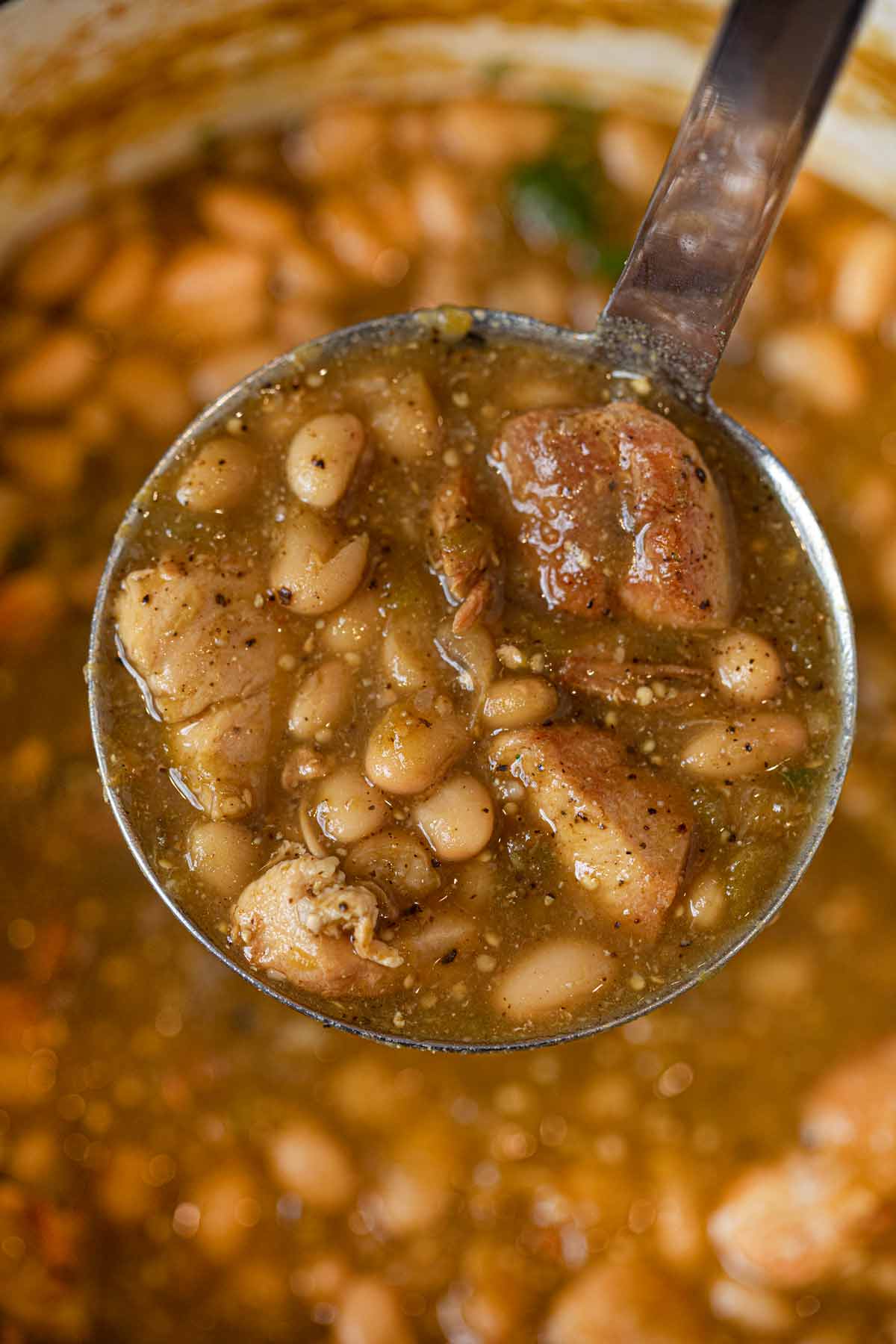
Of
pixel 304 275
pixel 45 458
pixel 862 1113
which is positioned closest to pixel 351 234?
pixel 304 275

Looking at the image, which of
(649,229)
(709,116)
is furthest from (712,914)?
Answer: (709,116)

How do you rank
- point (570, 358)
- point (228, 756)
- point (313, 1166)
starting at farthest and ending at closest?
point (313, 1166) < point (570, 358) < point (228, 756)

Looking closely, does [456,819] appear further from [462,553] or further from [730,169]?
[730,169]

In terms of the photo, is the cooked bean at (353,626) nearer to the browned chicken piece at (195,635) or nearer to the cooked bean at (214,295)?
the browned chicken piece at (195,635)

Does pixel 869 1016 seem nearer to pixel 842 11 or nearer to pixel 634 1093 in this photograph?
pixel 634 1093

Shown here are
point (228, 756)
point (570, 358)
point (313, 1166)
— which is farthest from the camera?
point (313, 1166)
